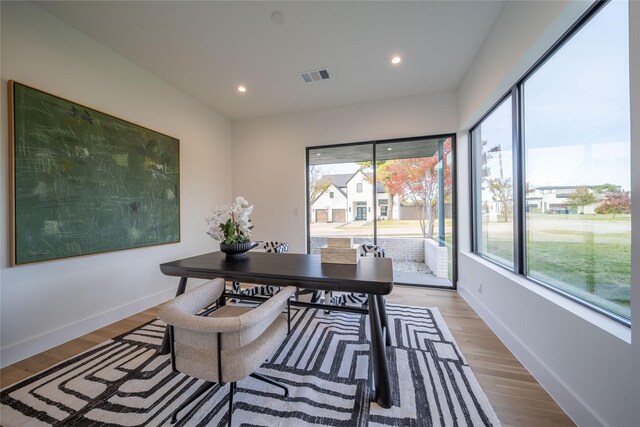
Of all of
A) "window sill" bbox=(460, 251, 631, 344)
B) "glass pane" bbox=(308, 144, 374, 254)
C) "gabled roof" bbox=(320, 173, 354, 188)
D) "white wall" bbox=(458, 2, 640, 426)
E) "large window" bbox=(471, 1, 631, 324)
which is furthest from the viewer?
"gabled roof" bbox=(320, 173, 354, 188)

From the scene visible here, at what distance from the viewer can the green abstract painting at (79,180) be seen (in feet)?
6.02

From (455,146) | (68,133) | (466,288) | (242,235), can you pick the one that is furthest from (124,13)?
(466,288)

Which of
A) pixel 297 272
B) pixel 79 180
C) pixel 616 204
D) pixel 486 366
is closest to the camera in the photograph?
pixel 616 204

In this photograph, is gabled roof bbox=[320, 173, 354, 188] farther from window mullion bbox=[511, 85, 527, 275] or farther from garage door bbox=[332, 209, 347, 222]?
window mullion bbox=[511, 85, 527, 275]

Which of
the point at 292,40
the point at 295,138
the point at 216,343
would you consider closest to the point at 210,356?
the point at 216,343

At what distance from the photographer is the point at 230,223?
80.7 inches

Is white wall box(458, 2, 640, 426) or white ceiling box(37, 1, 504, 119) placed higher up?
white ceiling box(37, 1, 504, 119)

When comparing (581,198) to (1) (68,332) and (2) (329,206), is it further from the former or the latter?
(1) (68,332)

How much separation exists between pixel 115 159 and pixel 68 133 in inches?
16.6

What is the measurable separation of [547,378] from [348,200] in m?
2.98

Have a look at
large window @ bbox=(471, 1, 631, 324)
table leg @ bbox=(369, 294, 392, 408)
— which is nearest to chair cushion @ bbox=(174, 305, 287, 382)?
table leg @ bbox=(369, 294, 392, 408)

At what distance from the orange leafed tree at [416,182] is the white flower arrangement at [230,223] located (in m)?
2.46

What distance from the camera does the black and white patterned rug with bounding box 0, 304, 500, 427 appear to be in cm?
132

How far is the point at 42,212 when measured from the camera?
1933 millimetres
